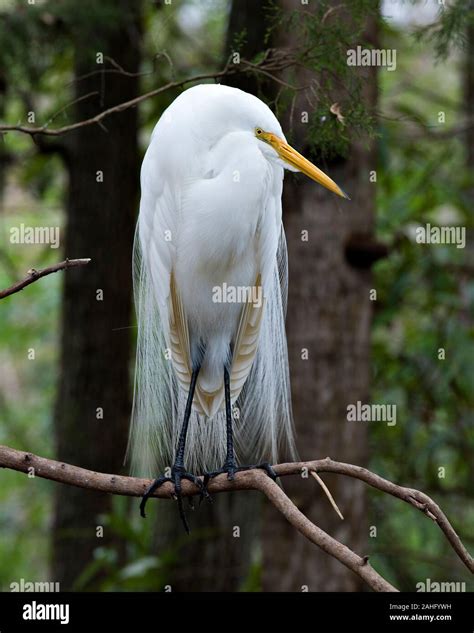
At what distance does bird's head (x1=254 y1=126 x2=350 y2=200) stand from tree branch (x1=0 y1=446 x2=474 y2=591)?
573mm

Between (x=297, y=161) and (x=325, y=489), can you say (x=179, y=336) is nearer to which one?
(x=297, y=161)

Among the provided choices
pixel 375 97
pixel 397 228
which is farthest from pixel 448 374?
pixel 375 97

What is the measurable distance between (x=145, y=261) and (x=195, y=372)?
304 mm

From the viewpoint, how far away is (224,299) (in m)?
2.08

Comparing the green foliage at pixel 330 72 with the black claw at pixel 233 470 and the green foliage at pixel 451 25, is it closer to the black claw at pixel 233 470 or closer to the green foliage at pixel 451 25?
the green foliage at pixel 451 25

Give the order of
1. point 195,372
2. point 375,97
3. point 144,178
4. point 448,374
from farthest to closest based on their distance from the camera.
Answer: point 448,374, point 375,97, point 195,372, point 144,178

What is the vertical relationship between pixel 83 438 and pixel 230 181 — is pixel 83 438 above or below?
below

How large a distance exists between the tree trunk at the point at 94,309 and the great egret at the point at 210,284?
3.99 ft

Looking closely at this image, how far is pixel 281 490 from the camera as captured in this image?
1492 mm

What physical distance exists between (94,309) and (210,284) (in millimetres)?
1658

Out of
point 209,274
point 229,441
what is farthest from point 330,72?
point 229,441

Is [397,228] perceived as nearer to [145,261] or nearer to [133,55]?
[133,55]

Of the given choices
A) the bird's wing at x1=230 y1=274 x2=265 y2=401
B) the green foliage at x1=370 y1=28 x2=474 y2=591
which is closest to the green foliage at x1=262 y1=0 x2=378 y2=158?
the bird's wing at x1=230 y1=274 x2=265 y2=401

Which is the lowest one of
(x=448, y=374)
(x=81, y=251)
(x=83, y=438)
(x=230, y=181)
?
(x=83, y=438)
